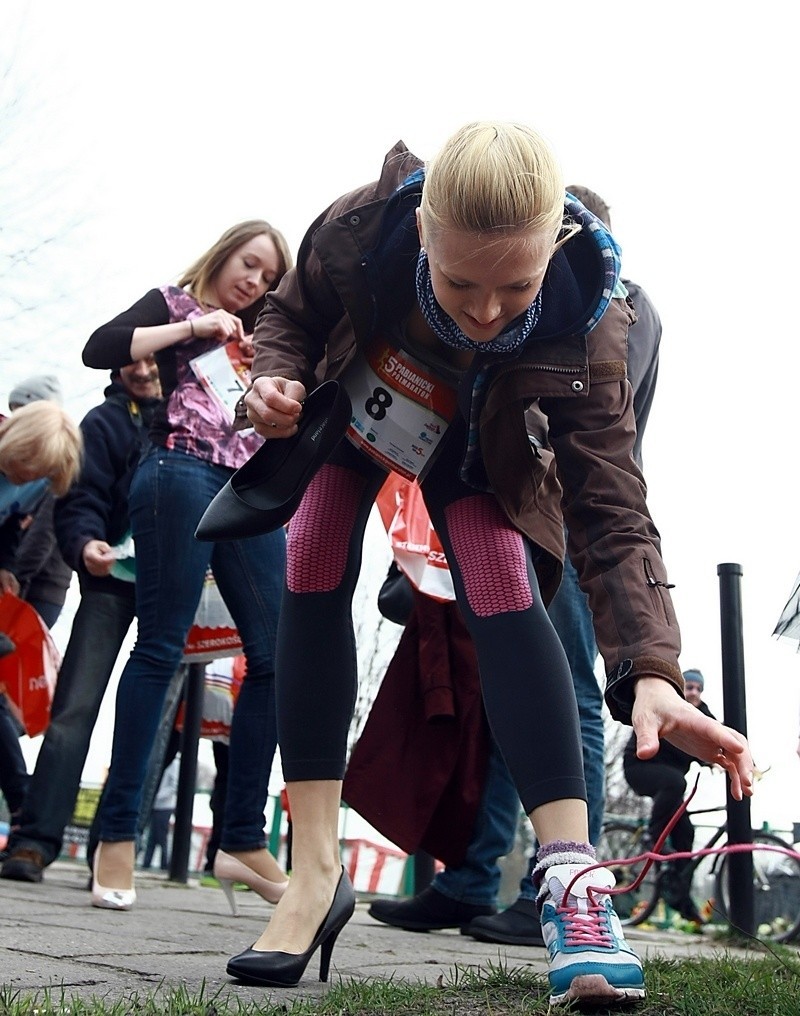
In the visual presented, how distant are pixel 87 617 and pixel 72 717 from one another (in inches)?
12.7

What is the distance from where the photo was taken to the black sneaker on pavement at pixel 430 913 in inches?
127

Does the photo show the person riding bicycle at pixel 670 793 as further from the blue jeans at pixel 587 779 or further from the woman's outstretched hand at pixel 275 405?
the woman's outstretched hand at pixel 275 405

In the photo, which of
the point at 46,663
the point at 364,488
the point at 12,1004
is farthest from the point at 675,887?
the point at 12,1004

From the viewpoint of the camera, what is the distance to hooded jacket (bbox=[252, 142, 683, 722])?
1744 mm

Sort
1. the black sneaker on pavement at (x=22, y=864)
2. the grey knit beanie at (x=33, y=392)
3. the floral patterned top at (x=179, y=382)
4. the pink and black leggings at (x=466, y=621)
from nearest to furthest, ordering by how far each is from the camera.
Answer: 1. the pink and black leggings at (x=466, y=621)
2. the floral patterned top at (x=179, y=382)
3. the black sneaker on pavement at (x=22, y=864)
4. the grey knit beanie at (x=33, y=392)

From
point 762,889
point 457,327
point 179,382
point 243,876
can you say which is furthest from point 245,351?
point 762,889

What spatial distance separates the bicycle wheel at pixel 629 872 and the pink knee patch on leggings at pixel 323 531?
226 inches

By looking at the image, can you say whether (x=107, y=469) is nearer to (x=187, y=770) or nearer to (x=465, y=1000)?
(x=187, y=770)

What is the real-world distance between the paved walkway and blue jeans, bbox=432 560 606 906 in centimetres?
17

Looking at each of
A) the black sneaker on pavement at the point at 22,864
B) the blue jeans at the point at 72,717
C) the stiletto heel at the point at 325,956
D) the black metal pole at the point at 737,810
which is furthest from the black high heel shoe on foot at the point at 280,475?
the black metal pole at the point at 737,810

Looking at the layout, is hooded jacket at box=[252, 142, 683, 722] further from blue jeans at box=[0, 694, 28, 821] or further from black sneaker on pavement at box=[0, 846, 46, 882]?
blue jeans at box=[0, 694, 28, 821]

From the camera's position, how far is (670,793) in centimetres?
589

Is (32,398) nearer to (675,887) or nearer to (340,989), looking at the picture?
(340,989)

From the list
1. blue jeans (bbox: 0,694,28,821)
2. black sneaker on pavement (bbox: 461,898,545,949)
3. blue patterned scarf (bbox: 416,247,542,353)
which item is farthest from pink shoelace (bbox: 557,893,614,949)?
blue jeans (bbox: 0,694,28,821)
